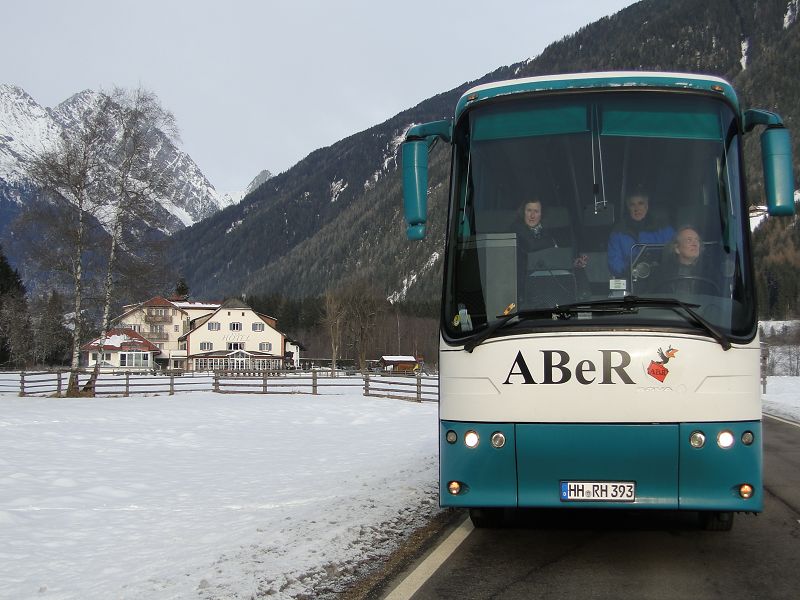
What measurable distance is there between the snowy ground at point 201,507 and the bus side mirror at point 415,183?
2.49 metres

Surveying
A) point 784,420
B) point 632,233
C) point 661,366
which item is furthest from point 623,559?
point 784,420

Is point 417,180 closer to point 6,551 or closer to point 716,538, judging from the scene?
point 716,538

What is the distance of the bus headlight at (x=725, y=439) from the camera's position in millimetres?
4977

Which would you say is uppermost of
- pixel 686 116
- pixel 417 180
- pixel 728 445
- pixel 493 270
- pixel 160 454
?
pixel 686 116

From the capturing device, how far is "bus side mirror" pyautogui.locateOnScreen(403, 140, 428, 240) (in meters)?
5.70

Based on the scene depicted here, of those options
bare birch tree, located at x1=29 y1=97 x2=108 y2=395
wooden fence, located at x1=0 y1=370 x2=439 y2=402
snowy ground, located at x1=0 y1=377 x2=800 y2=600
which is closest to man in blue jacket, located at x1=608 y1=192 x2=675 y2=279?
snowy ground, located at x1=0 y1=377 x2=800 y2=600

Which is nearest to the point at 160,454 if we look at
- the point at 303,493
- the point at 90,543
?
the point at 303,493

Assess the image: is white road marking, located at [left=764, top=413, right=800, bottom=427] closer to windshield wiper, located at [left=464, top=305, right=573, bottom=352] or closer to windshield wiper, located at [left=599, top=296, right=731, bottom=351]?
windshield wiper, located at [left=599, top=296, right=731, bottom=351]

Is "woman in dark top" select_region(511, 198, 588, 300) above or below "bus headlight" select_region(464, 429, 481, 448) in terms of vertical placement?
above

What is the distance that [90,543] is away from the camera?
6.40 meters

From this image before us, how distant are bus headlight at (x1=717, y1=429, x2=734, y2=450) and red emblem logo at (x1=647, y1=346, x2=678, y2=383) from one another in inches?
20.0

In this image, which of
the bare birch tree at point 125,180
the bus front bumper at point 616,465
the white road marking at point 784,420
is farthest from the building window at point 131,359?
the bus front bumper at point 616,465

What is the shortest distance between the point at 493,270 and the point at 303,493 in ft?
14.2

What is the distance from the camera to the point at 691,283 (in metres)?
5.19
